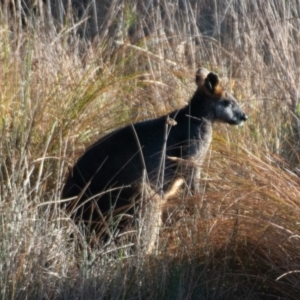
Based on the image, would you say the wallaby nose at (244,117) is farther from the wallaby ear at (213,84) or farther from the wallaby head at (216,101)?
the wallaby ear at (213,84)

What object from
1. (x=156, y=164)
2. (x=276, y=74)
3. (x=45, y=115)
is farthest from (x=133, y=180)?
(x=276, y=74)

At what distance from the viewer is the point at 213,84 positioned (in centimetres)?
676

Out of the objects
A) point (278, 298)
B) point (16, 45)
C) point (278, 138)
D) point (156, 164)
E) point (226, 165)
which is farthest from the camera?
point (16, 45)

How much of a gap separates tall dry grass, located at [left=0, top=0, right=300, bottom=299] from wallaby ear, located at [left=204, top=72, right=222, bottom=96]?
0.83 ft

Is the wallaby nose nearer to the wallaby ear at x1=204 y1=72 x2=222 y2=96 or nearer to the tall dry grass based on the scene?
the tall dry grass

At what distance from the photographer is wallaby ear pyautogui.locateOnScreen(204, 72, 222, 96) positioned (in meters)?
6.64

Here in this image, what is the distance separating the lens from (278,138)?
6586 millimetres

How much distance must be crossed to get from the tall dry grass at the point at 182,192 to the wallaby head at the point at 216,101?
12 centimetres

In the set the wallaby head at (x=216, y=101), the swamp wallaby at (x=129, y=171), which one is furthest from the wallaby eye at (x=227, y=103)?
the swamp wallaby at (x=129, y=171)

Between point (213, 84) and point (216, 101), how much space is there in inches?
5.4

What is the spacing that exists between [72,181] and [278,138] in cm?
161

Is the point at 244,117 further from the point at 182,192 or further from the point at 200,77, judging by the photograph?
the point at 182,192

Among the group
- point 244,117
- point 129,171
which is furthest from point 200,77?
point 129,171

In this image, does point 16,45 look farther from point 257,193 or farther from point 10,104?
point 257,193
